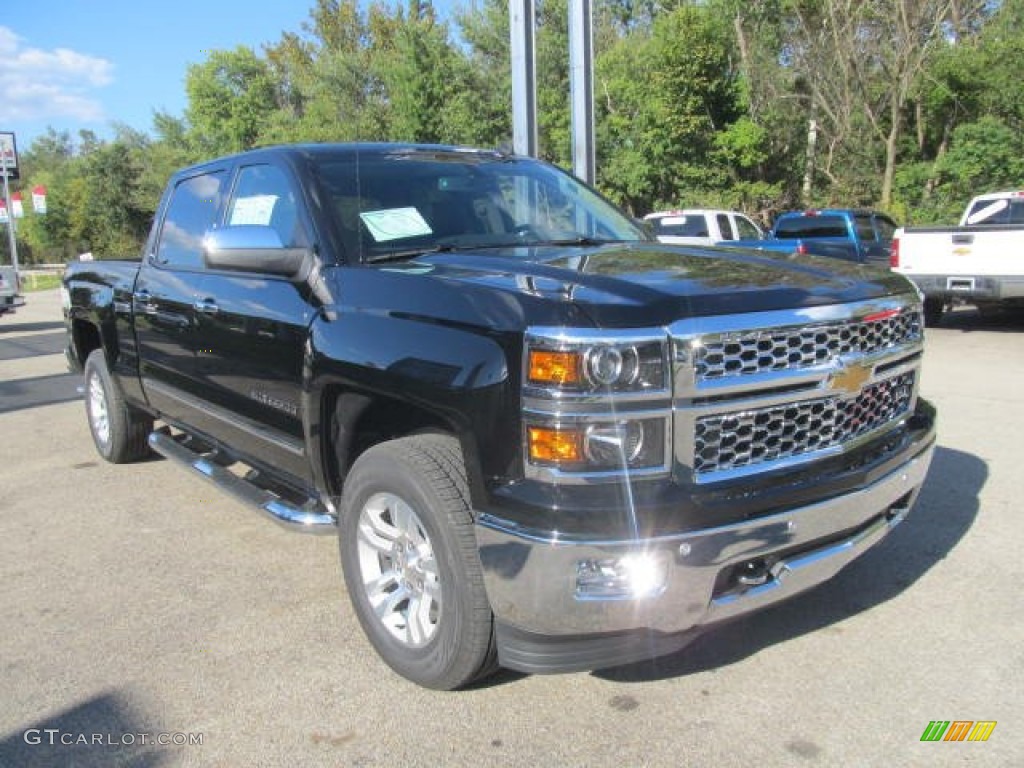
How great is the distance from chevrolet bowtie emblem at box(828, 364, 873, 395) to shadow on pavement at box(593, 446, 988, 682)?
799 millimetres

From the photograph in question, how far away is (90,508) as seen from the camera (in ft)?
16.7

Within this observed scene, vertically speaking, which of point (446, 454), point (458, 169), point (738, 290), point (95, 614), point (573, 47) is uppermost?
point (573, 47)

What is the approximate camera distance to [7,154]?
2692 centimetres

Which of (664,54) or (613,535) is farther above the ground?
(664,54)

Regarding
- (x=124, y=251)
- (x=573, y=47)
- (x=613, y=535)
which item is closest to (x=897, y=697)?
(x=613, y=535)

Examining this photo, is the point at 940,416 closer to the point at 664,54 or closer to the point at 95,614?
the point at 95,614

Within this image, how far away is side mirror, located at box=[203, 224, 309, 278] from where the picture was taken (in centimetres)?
327

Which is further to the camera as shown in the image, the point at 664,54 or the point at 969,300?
the point at 664,54

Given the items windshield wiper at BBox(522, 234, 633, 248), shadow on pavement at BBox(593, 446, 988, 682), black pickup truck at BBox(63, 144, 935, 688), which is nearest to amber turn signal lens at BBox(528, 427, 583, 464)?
black pickup truck at BBox(63, 144, 935, 688)

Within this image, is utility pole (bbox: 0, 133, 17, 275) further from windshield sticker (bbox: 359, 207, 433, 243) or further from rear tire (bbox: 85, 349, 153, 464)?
windshield sticker (bbox: 359, 207, 433, 243)

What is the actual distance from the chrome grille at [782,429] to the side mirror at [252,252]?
5.76 ft

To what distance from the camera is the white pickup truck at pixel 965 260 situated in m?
10.2

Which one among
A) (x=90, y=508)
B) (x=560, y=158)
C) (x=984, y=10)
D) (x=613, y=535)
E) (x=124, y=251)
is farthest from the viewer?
(x=124, y=251)

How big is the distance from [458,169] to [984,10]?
83.2 ft
